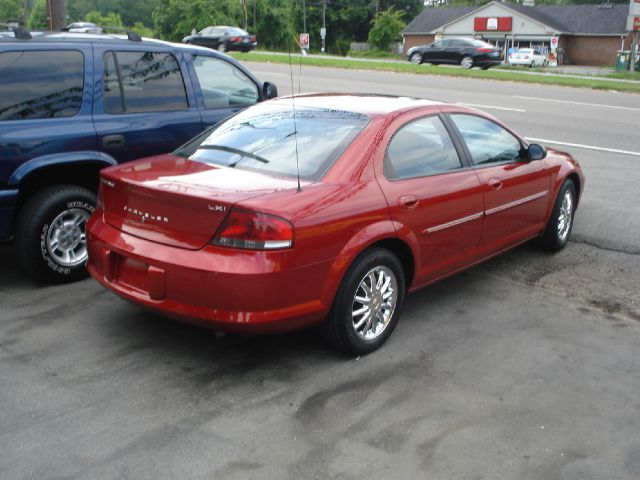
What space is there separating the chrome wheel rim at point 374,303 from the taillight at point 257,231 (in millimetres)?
688

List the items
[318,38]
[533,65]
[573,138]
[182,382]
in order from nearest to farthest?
[182,382]
[573,138]
[533,65]
[318,38]

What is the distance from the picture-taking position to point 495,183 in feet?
18.1

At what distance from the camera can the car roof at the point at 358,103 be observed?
5.07 m

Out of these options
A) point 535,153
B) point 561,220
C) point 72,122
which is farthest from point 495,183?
point 72,122

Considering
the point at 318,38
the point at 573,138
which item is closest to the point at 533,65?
the point at 318,38

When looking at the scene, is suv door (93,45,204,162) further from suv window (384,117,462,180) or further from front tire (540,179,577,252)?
front tire (540,179,577,252)

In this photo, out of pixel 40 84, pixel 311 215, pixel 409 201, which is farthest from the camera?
pixel 40 84

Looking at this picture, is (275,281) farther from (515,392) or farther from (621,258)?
(621,258)

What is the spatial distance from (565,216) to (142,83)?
398 cm

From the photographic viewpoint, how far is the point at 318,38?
2982 inches

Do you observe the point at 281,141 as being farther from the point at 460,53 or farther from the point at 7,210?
the point at 460,53

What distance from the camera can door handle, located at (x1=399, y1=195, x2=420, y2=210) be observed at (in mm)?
4660

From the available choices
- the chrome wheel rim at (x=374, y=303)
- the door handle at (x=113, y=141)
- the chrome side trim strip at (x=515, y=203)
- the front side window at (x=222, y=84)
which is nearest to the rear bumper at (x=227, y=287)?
the chrome wheel rim at (x=374, y=303)

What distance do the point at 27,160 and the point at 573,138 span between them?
10.2m
